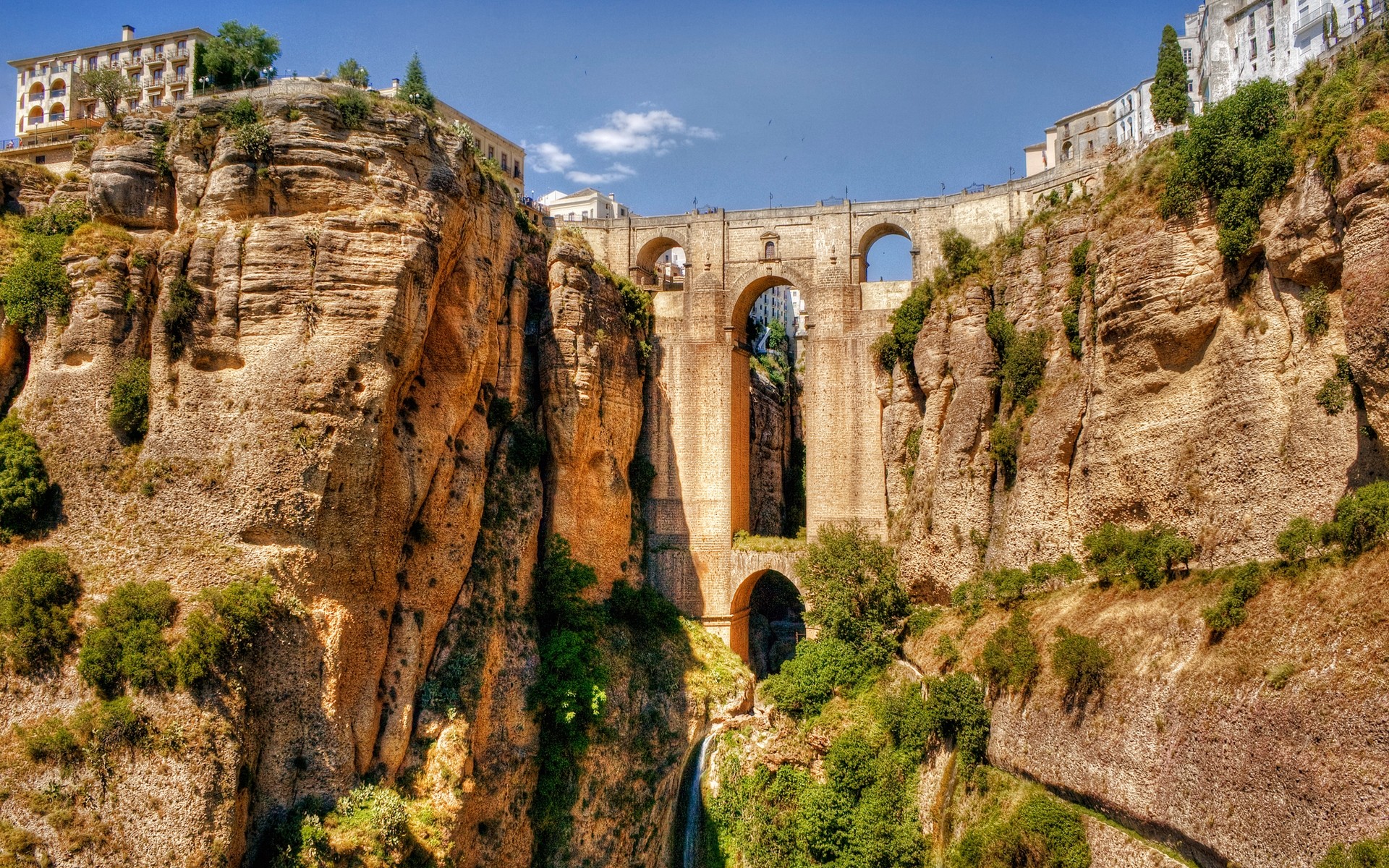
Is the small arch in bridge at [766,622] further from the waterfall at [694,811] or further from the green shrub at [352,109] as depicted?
the green shrub at [352,109]

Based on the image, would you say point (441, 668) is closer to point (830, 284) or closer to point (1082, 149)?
point (830, 284)

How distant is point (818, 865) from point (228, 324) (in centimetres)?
2155

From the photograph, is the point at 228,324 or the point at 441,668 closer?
the point at 228,324

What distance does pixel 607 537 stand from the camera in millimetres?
34656

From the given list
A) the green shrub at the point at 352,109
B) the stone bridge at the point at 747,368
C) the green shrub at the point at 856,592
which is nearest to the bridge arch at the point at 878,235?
the stone bridge at the point at 747,368

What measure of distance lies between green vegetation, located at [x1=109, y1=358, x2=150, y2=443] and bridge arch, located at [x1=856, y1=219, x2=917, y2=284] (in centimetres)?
2449

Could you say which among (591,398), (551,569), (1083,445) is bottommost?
(551,569)

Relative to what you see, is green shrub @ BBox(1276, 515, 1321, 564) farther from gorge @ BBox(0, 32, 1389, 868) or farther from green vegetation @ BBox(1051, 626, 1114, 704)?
green vegetation @ BBox(1051, 626, 1114, 704)

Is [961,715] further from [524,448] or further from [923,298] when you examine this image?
[923,298]

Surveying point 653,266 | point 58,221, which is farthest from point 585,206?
point 58,221

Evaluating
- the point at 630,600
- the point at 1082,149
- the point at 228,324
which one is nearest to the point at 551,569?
the point at 630,600

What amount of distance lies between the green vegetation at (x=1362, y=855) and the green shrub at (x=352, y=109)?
2523cm

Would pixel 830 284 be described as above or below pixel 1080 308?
above

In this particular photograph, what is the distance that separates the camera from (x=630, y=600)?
3438cm
